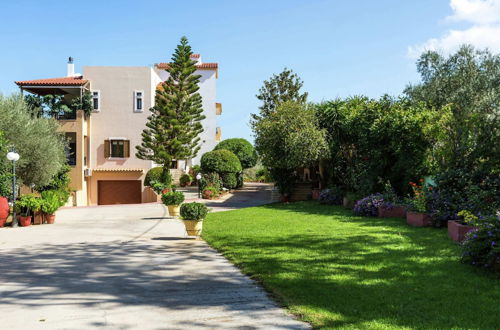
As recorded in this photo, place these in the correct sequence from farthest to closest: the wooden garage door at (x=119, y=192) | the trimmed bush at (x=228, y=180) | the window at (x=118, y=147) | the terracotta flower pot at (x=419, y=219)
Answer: the trimmed bush at (x=228, y=180), the wooden garage door at (x=119, y=192), the window at (x=118, y=147), the terracotta flower pot at (x=419, y=219)

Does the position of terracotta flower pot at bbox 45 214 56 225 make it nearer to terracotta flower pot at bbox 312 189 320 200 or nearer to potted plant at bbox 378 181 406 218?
potted plant at bbox 378 181 406 218

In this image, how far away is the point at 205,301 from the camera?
585 cm

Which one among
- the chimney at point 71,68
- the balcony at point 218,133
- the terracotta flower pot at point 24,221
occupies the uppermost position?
the chimney at point 71,68

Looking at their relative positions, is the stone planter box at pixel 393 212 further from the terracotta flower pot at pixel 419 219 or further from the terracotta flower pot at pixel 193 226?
the terracotta flower pot at pixel 193 226

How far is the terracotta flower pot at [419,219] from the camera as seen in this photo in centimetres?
1223

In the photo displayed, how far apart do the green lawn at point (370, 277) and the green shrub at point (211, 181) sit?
65.5 feet

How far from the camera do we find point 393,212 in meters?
15.1

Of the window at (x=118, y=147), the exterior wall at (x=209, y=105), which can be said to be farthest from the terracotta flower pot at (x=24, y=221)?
the exterior wall at (x=209, y=105)

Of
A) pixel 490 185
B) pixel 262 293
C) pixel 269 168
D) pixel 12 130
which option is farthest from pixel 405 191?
pixel 12 130

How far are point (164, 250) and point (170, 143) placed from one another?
2338cm

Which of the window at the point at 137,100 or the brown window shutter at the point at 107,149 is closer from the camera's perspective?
the brown window shutter at the point at 107,149

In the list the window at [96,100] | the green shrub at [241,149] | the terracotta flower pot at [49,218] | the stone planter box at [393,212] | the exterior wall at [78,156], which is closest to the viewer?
the stone planter box at [393,212]

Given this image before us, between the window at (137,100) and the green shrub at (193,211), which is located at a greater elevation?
the window at (137,100)

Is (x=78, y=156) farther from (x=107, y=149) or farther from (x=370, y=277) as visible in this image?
(x=370, y=277)
